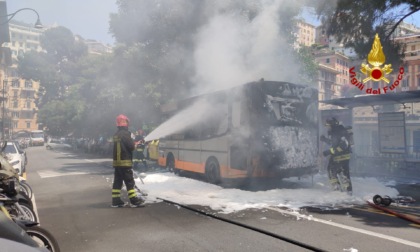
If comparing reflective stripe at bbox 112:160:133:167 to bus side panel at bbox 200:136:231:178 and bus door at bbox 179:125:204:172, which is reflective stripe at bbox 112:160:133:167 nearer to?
bus side panel at bbox 200:136:231:178

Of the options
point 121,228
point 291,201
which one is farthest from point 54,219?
point 291,201

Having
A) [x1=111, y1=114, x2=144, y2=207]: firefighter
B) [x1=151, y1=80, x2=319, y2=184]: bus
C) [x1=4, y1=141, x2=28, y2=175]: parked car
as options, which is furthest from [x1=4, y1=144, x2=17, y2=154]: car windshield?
[x1=111, y1=114, x2=144, y2=207]: firefighter

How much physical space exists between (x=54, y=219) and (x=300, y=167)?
5905mm

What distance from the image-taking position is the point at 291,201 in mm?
7520

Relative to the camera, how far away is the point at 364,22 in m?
11.7

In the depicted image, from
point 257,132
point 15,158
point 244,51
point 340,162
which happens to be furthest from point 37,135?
point 340,162

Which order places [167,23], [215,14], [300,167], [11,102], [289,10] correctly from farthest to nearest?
[11,102], [167,23], [215,14], [289,10], [300,167]

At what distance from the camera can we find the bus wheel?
9964 millimetres

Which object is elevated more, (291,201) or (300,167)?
(300,167)

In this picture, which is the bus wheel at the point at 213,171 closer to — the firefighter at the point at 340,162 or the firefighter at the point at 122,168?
the firefighter at the point at 340,162

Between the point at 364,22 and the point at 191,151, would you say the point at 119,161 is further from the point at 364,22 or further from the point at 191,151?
the point at 364,22

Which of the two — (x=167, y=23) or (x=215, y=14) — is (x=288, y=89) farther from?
(x=167, y=23)

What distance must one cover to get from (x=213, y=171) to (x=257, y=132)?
201 cm

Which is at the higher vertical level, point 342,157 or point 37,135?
point 37,135
